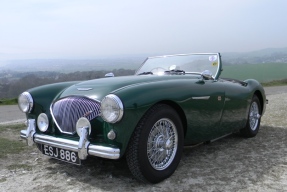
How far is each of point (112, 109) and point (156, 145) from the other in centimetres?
65

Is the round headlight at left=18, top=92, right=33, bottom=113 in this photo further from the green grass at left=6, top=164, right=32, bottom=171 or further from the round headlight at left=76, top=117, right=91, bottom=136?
the round headlight at left=76, top=117, right=91, bottom=136

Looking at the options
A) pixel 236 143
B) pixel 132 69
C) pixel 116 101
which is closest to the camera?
pixel 116 101

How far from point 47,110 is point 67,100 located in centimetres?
42

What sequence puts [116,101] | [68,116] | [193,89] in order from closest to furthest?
[116,101]
[68,116]
[193,89]

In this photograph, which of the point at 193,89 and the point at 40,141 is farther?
the point at 193,89

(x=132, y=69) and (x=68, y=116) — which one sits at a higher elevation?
(x=132, y=69)

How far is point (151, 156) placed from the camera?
3.01 m

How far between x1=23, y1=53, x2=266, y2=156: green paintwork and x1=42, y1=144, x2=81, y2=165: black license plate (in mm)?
165

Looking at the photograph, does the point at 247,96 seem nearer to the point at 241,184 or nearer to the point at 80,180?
the point at 241,184

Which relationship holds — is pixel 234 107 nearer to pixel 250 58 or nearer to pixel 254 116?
pixel 254 116

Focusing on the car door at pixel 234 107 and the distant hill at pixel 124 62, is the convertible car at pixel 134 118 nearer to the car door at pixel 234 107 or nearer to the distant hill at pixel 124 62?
the car door at pixel 234 107

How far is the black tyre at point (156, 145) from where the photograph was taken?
2.83m

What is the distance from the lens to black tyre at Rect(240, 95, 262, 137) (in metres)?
4.93

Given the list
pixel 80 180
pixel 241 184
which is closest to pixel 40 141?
pixel 80 180
